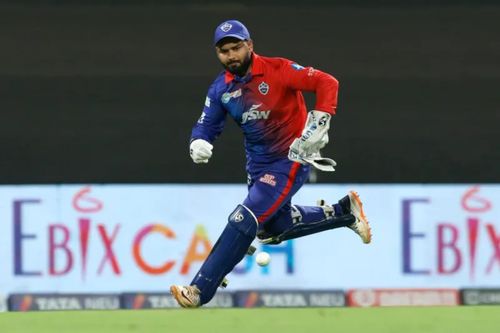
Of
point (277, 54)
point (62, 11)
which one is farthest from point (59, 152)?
point (277, 54)

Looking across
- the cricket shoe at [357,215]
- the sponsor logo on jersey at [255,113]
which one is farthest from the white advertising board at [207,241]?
the sponsor logo on jersey at [255,113]

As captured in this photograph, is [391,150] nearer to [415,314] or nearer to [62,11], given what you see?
[62,11]

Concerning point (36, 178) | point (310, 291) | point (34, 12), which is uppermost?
point (34, 12)

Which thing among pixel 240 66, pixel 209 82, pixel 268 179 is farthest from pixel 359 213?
pixel 209 82

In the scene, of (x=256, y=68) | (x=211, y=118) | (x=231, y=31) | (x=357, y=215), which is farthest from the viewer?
(x=357, y=215)

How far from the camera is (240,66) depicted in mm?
6777

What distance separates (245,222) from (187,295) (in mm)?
476

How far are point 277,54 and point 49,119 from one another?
196 centimetres

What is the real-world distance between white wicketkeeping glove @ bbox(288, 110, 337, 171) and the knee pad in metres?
0.37

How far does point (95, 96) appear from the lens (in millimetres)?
10742

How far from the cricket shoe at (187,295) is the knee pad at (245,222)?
1.25ft

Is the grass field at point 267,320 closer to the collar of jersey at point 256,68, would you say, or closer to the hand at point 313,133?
the hand at point 313,133

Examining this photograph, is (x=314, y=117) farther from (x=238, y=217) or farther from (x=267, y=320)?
(x=267, y=320)

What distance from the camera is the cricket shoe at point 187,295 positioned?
6.70 metres
